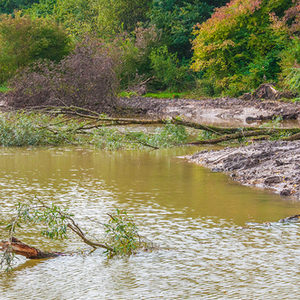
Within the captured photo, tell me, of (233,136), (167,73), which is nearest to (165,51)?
(167,73)

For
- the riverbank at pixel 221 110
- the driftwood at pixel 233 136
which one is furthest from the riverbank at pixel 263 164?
the riverbank at pixel 221 110

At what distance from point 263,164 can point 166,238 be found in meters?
4.18

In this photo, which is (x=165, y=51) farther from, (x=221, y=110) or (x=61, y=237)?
Answer: (x=61, y=237)

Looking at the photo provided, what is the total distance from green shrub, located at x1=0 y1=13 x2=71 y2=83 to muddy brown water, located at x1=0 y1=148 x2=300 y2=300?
69.0ft

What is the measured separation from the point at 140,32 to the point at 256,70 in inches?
412

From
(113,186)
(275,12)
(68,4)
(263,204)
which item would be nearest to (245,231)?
(263,204)

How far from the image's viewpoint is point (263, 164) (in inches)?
377

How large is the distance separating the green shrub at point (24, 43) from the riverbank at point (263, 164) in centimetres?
2071

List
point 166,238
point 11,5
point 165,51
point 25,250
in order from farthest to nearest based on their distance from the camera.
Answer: point 11,5 < point 165,51 < point 166,238 < point 25,250

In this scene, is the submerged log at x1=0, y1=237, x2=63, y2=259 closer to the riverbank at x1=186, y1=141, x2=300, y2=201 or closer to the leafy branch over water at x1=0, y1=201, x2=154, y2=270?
the leafy branch over water at x1=0, y1=201, x2=154, y2=270

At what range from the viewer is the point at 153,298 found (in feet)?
13.9

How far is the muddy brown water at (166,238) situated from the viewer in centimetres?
445

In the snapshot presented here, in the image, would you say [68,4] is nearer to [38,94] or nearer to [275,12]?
[275,12]

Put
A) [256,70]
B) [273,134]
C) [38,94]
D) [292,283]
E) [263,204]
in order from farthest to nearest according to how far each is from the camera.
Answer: [256,70] → [38,94] → [273,134] → [263,204] → [292,283]
